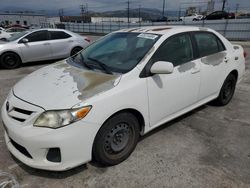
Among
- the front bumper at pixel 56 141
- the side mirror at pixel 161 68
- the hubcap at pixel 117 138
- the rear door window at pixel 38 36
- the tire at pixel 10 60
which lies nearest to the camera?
the front bumper at pixel 56 141

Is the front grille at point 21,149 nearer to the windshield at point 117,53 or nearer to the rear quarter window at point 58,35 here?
the windshield at point 117,53

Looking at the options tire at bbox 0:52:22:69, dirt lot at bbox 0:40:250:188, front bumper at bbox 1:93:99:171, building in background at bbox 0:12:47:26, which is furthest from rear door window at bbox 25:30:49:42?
building in background at bbox 0:12:47:26

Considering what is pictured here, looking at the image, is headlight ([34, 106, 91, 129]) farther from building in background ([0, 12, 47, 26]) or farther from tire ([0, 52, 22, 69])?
building in background ([0, 12, 47, 26])

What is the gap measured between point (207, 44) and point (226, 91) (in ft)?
3.90

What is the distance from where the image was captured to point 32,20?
75.2 m

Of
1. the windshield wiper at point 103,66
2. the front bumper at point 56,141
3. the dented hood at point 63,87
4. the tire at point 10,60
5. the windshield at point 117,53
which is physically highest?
the windshield at point 117,53

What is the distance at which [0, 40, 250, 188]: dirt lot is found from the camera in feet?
8.27

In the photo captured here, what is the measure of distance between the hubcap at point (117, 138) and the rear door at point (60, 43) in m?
7.14

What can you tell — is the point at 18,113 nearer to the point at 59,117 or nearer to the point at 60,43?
the point at 59,117

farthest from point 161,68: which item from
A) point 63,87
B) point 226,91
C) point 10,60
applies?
point 10,60

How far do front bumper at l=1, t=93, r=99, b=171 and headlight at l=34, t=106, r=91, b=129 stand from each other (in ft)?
0.14

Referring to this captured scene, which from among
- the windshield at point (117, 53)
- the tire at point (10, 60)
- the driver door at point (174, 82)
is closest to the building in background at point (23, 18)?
the tire at point (10, 60)

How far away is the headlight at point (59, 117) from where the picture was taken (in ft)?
7.40

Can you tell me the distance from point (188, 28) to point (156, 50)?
1009mm
